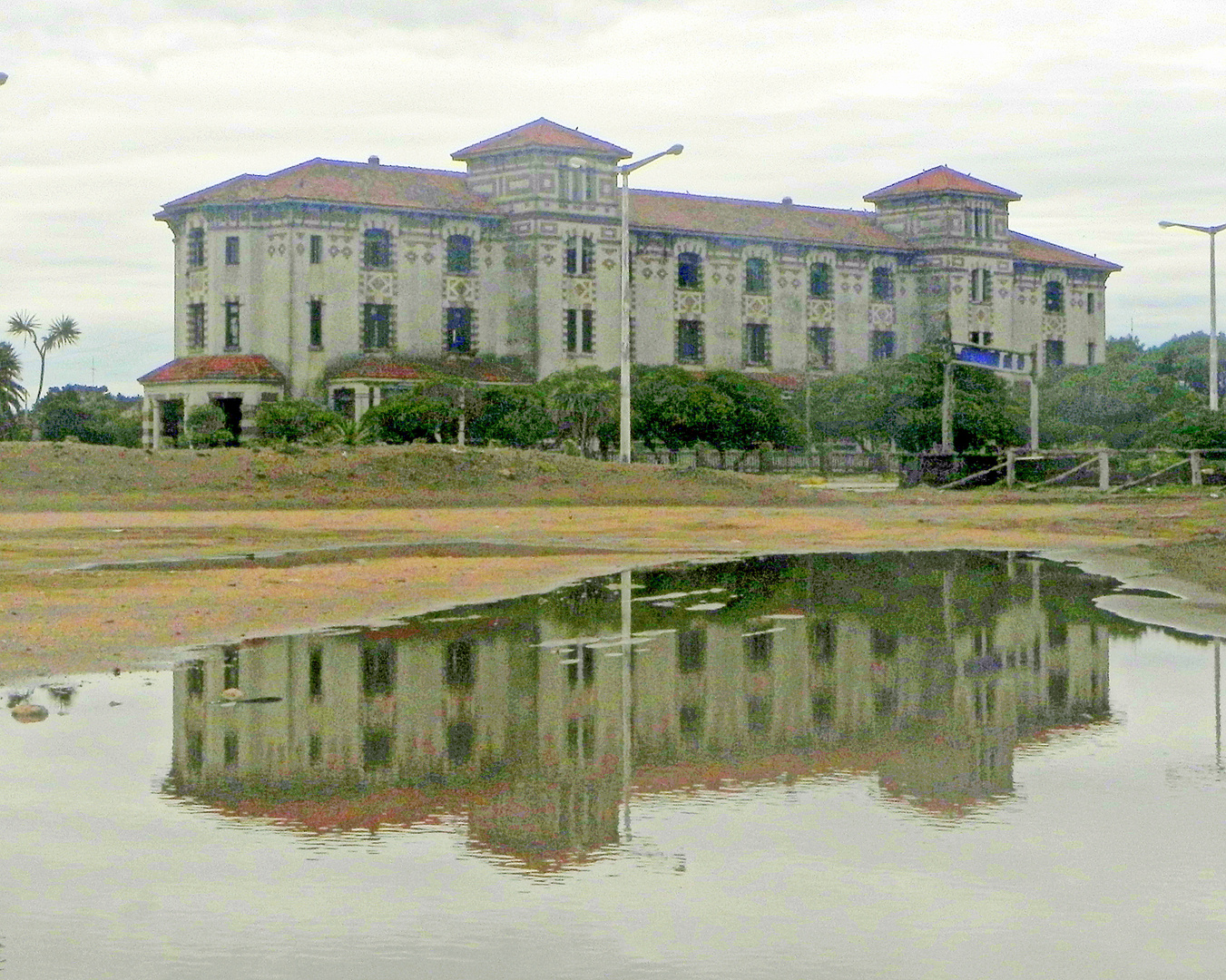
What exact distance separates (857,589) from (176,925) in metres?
14.4

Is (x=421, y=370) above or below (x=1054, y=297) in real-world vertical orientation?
below

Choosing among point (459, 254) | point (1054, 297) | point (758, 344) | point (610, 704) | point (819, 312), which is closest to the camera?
point (610, 704)

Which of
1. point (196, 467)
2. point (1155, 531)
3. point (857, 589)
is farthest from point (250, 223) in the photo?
point (857, 589)

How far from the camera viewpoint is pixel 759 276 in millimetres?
98812

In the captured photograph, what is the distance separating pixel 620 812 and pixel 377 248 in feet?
268

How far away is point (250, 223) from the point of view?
3450 inches

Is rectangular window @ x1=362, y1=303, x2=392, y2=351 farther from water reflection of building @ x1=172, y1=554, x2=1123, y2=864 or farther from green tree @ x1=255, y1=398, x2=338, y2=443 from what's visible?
water reflection of building @ x1=172, y1=554, x2=1123, y2=864

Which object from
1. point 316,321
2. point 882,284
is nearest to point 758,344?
point 882,284

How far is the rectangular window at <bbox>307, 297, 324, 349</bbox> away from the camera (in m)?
87.1

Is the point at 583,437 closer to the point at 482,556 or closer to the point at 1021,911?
the point at 482,556

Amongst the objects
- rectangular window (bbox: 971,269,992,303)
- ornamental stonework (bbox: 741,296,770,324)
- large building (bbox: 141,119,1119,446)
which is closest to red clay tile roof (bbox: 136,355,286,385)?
large building (bbox: 141,119,1119,446)

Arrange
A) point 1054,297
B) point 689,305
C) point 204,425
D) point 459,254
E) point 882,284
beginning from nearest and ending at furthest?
point 204,425
point 459,254
point 689,305
point 882,284
point 1054,297

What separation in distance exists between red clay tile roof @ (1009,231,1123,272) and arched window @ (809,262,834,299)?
11.9 meters

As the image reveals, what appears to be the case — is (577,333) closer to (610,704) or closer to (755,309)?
(755,309)
